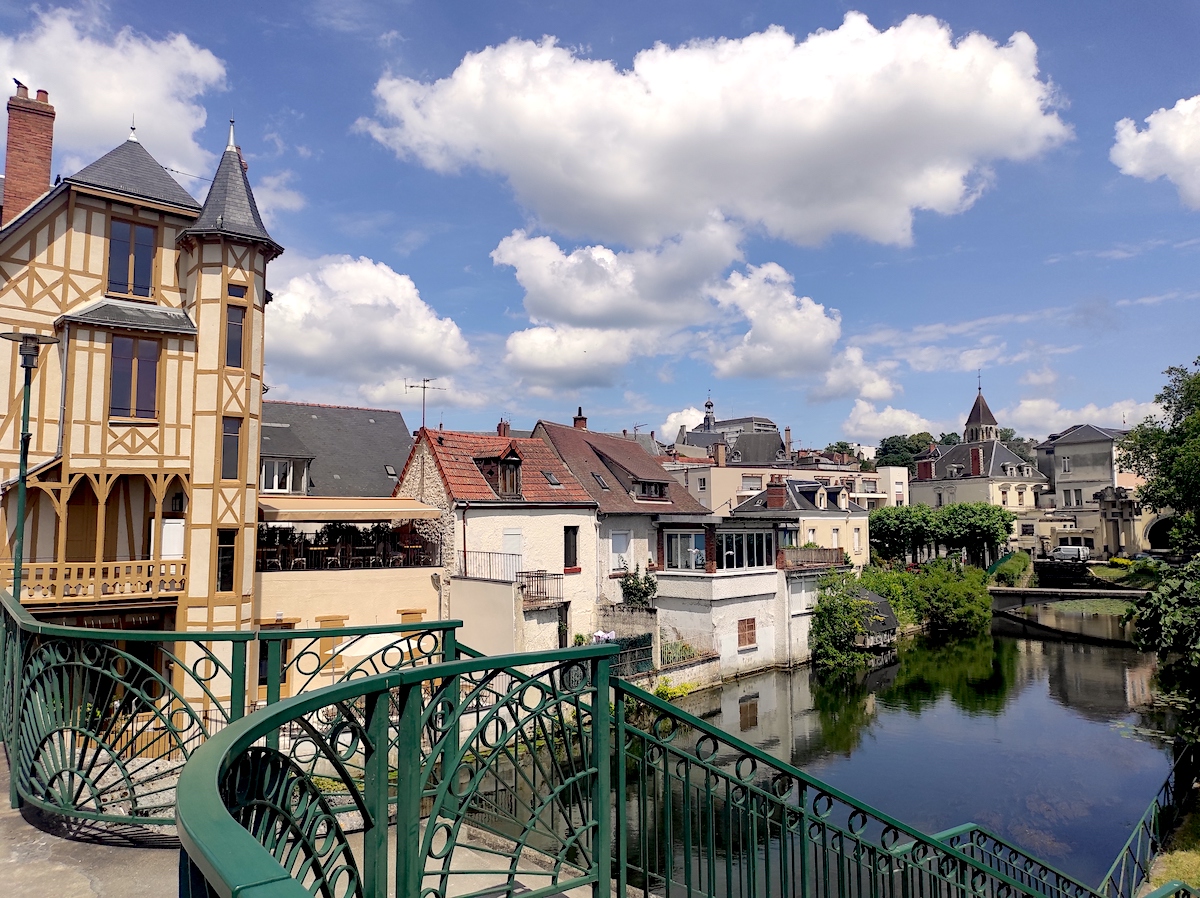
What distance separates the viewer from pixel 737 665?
95.0ft

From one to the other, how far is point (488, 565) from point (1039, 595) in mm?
38916

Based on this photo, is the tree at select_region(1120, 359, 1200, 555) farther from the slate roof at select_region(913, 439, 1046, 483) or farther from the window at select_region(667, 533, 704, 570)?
the window at select_region(667, 533, 704, 570)

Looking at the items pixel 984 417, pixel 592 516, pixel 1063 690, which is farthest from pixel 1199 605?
pixel 984 417

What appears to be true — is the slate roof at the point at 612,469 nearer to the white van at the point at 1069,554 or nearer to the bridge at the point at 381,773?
the bridge at the point at 381,773

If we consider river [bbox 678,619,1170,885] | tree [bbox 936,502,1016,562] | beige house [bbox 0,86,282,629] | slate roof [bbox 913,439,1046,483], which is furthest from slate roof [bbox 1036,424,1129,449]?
beige house [bbox 0,86,282,629]

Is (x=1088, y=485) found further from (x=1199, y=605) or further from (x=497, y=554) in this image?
(x=497, y=554)

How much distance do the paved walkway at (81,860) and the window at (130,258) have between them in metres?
17.7

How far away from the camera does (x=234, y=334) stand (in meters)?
19.5

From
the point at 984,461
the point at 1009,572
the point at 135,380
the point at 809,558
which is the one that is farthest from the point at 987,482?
the point at 135,380

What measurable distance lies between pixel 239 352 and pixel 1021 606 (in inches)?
1876

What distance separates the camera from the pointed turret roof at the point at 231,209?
1903 cm

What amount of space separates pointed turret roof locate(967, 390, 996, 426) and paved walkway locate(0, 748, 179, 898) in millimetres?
88660

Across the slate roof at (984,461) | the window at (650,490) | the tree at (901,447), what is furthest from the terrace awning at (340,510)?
the tree at (901,447)

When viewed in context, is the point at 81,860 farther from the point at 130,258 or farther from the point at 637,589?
the point at 637,589
